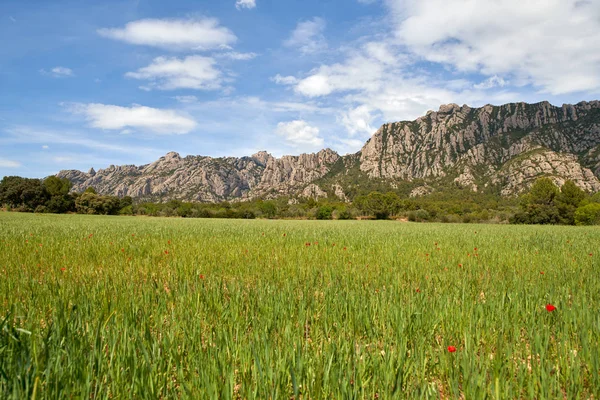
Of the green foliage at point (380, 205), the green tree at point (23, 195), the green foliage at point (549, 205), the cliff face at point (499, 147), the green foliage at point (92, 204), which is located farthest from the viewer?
the cliff face at point (499, 147)

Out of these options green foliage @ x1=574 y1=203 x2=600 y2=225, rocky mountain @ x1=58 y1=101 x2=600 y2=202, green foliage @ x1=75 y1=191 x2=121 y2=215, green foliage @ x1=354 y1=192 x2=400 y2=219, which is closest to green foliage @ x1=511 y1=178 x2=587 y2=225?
green foliage @ x1=574 y1=203 x2=600 y2=225

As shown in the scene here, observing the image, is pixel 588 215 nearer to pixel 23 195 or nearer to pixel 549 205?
pixel 549 205

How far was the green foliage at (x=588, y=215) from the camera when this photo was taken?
52.5 metres

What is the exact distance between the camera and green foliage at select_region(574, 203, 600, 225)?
2068 inches

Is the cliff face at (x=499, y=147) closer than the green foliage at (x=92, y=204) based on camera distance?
No

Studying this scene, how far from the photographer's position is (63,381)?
173cm

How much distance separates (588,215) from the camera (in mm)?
53750

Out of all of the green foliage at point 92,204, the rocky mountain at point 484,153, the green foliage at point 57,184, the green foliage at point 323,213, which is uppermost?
the rocky mountain at point 484,153

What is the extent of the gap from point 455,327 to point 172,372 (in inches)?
104

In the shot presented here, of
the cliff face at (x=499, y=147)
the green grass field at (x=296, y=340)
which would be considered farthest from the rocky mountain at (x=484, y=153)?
the green grass field at (x=296, y=340)

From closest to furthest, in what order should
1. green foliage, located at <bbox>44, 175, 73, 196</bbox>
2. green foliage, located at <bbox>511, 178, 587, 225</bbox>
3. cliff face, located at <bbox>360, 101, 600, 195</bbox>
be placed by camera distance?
green foliage, located at <bbox>511, 178, 587, 225</bbox> → green foliage, located at <bbox>44, 175, 73, 196</bbox> → cliff face, located at <bbox>360, 101, 600, 195</bbox>

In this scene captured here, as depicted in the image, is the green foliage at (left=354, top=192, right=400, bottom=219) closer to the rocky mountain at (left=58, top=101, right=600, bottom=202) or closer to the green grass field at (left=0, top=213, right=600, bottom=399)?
the rocky mountain at (left=58, top=101, right=600, bottom=202)

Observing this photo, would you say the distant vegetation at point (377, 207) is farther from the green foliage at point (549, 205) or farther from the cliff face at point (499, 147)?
the cliff face at point (499, 147)

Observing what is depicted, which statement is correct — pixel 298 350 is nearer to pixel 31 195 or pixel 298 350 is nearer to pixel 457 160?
pixel 31 195
